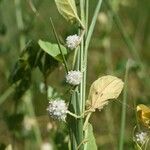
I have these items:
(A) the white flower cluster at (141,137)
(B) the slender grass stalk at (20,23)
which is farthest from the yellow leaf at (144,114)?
(B) the slender grass stalk at (20,23)

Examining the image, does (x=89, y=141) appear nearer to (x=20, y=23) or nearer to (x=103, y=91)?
(x=103, y=91)

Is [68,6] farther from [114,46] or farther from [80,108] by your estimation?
[114,46]

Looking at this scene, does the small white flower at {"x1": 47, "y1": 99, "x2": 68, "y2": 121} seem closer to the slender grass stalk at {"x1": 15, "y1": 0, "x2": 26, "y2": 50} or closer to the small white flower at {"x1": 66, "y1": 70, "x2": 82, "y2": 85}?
the small white flower at {"x1": 66, "y1": 70, "x2": 82, "y2": 85}

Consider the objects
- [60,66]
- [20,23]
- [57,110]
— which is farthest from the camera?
[20,23]

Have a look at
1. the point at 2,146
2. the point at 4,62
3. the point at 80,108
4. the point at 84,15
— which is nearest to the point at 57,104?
the point at 80,108

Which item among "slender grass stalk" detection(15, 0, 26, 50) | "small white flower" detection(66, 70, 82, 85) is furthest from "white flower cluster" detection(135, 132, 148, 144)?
"slender grass stalk" detection(15, 0, 26, 50)

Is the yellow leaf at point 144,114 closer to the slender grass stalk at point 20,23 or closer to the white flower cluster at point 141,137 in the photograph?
the white flower cluster at point 141,137

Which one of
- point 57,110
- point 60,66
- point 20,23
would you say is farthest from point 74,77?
point 20,23
